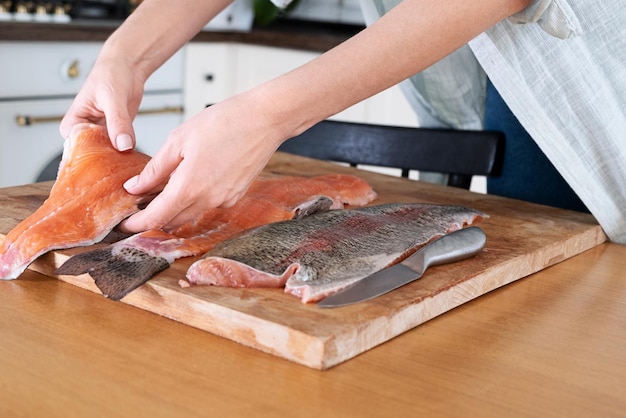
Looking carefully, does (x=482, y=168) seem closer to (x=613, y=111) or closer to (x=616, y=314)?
(x=613, y=111)

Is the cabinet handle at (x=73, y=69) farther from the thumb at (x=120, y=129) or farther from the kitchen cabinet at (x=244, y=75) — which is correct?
the thumb at (x=120, y=129)

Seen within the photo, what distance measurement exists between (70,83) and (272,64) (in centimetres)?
89

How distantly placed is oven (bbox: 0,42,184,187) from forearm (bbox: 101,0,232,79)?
140 centimetres

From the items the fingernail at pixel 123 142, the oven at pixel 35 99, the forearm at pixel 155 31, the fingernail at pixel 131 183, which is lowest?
the oven at pixel 35 99

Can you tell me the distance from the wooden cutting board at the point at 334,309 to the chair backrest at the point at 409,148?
365 mm

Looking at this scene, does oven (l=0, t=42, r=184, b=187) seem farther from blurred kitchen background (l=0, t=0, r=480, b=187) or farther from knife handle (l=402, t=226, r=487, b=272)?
knife handle (l=402, t=226, r=487, b=272)

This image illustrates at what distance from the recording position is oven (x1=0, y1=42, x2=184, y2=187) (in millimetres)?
2814

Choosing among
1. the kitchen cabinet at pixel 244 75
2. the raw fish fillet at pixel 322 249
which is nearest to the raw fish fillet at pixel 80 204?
the raw fish fillet at pixel 322 249

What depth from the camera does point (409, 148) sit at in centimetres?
181

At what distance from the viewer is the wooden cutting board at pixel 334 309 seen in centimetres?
87

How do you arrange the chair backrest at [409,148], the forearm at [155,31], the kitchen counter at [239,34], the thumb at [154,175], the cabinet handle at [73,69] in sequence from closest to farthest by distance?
1. the thumb at [154,175]
2. the forearm at [155,31]
3. the chair backrest at [409,148]
4. the kitchen counter at [239,34]
5. the cabinet handle at [73,69]

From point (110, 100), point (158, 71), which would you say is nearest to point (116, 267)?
point (110, 100)

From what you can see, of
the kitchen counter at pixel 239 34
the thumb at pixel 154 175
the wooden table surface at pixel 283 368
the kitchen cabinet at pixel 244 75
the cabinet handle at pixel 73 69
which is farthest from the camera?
the kitchen cabinet at pixel 244 75

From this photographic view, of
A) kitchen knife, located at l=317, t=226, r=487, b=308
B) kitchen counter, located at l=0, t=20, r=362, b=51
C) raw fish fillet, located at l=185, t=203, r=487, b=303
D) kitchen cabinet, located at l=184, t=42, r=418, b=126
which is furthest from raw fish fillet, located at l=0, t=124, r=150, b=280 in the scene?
kitchen cabinet, located at l=184, t=42, r=418, b=126
